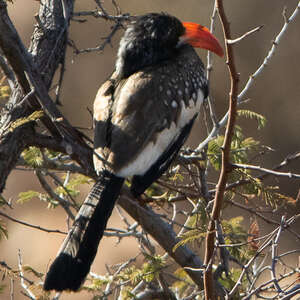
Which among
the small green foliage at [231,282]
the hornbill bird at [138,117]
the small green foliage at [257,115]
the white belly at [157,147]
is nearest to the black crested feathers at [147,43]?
the hornbill bird at [138,117]

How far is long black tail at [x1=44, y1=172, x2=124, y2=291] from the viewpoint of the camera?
8.58 feet

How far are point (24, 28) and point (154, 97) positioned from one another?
644 cm

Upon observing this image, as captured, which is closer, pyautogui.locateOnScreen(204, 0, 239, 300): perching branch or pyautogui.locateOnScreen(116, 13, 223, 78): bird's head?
pyautogui.locateOnScreen(204, 0, 239, 300): perching branch

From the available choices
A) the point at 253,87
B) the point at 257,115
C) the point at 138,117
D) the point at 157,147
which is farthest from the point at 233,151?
the point at 253,87

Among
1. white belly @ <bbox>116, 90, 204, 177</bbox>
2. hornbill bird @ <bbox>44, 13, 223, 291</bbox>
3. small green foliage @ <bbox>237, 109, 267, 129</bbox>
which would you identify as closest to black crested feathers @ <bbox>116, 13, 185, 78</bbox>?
hornbill bird @ <bbox>44, 13, 223, 291</bbox>

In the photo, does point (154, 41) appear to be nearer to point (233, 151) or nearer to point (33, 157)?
point (233, 151)

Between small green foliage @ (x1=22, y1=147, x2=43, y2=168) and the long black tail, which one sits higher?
small green foliage @ (x1=22, y1=147, x2=43, y2=168)

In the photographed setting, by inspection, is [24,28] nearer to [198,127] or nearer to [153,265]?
[198,127]

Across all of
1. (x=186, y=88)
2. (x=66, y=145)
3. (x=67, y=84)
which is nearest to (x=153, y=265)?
(x=66, y=145)

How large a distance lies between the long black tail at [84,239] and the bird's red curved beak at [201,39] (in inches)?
40.1

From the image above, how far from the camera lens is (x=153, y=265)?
2.92m

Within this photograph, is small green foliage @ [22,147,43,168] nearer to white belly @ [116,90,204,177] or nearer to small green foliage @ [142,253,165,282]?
white belly @ [116,90,204,177]

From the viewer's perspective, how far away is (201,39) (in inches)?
138

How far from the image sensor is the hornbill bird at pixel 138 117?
8.93 feet
